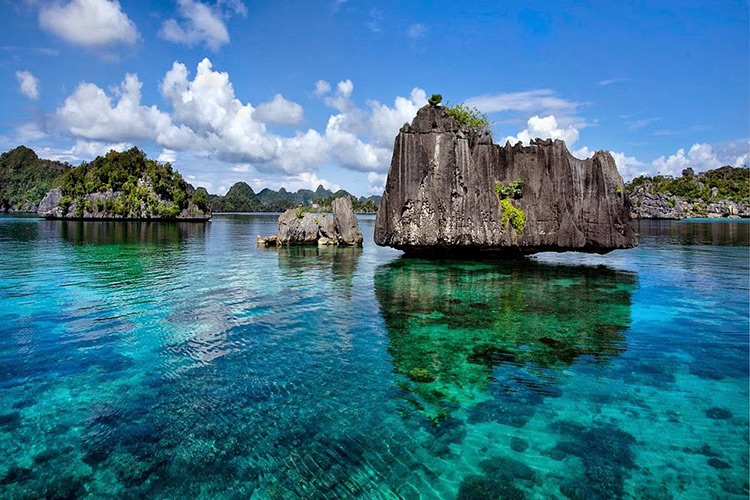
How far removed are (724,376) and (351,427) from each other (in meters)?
10.7

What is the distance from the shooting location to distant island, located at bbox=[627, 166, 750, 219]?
161 m

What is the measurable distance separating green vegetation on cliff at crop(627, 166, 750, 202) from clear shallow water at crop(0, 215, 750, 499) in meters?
185

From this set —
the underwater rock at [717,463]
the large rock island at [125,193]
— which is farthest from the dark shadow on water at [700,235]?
the large rock island at [125,193]

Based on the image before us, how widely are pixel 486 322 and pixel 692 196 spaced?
19900cm

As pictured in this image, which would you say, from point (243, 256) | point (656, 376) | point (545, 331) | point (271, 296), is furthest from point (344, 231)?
point (656, 376)

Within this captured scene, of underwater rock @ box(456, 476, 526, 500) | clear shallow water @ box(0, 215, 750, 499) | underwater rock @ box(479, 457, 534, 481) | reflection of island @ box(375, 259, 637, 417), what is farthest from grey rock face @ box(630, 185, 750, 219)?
underwater rock @ box(456, 476, 526, 500)

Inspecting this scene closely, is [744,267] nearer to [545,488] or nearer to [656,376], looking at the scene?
[656,376]

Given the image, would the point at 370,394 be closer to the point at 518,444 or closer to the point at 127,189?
the point at 518,444

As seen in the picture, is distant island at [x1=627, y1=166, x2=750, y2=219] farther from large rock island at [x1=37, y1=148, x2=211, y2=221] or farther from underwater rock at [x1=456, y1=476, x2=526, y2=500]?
underwater rock at [x1=456, y1=476, x2=526, y2=500]

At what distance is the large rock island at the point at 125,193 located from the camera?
127m

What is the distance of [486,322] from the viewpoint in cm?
1717

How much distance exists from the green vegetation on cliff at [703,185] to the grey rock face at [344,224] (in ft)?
531

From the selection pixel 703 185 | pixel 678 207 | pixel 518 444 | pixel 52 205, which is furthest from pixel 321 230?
pixel 703 185

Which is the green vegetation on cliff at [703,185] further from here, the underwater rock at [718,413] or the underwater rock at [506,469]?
the underwater rock at [506,469]
